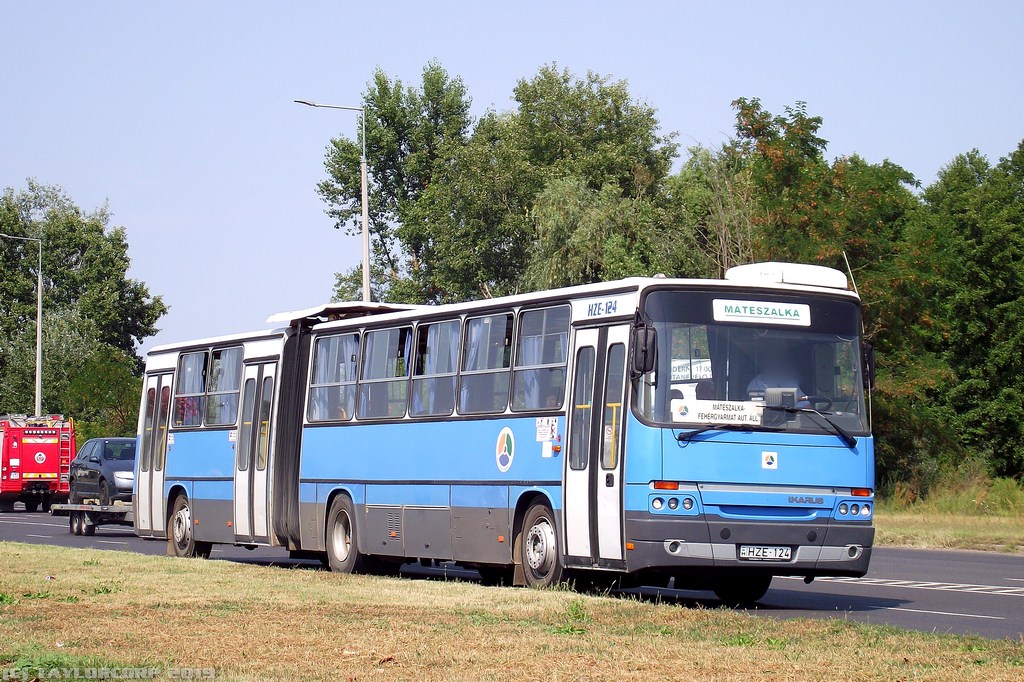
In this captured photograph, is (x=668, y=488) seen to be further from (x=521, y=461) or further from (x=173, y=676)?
(x=173, y=676)

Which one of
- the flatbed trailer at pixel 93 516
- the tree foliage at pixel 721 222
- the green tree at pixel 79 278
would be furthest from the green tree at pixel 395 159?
the flatbed trailer at pixel 93 516

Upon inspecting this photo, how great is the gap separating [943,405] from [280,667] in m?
51.6

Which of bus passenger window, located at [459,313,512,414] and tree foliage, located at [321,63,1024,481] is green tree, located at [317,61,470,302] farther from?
bus passenger window, located at [459,313,512,414]

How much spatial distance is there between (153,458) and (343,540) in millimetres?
6513

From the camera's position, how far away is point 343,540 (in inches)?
859

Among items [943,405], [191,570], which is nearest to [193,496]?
[191,570]

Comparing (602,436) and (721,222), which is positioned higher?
(721,222)

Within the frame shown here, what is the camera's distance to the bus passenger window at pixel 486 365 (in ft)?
61.7

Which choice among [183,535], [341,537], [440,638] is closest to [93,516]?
[183,535]

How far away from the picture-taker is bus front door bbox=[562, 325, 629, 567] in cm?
1639

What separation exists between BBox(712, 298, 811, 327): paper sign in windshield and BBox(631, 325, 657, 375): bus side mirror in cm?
96

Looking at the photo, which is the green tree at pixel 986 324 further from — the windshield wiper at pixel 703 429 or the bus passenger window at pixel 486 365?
the windshield wiper at pixel 703 429

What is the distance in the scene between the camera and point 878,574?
22266 millimetres

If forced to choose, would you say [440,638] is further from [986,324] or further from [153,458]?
[986,324]
